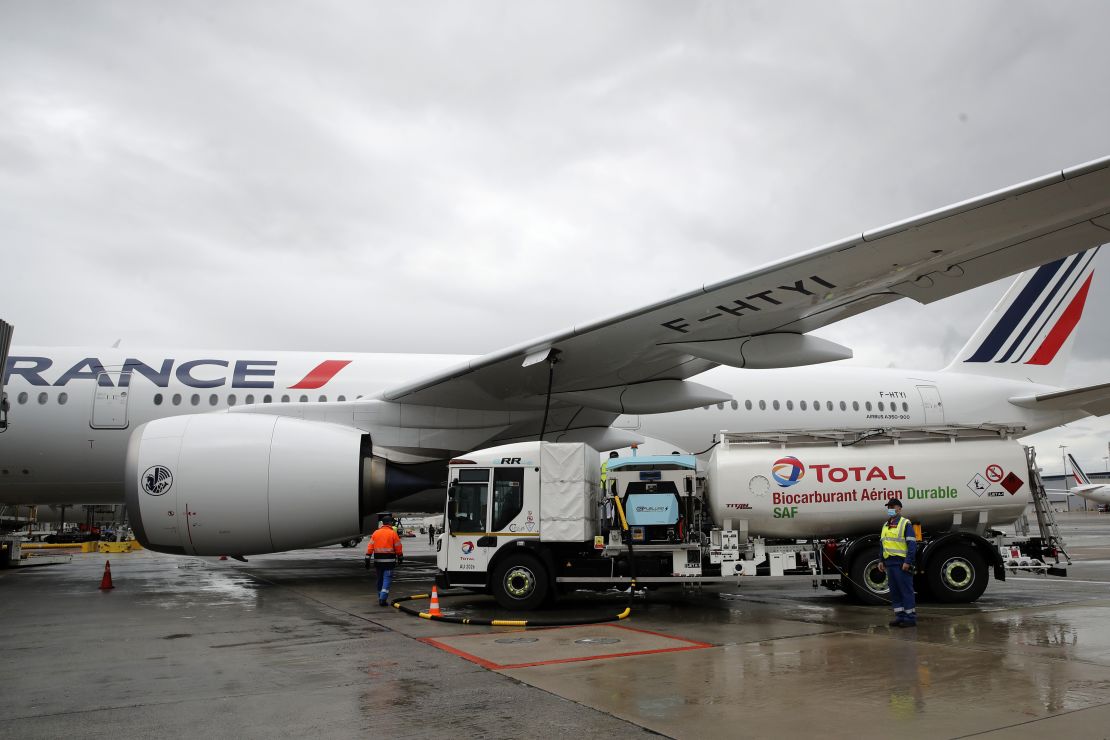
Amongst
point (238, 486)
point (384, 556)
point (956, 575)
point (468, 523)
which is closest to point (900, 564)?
point (956, 575)

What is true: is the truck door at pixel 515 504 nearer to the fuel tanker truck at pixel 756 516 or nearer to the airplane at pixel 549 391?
the fuel tanker truck at pixel 756 516

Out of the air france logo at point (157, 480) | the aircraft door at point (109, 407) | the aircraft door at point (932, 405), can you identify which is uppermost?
the aircraft door at point (932, 405)

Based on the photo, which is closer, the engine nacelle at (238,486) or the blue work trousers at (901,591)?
the blue work trousers at (901,591)

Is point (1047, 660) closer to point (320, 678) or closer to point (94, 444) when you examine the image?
point (320, 678)

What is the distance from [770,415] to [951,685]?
394 inches

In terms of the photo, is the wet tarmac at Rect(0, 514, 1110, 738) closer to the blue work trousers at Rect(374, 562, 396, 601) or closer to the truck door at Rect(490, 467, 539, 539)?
the blue work trousers at Rect(374, 562, 396, 601)

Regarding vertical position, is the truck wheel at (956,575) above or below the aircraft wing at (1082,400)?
below

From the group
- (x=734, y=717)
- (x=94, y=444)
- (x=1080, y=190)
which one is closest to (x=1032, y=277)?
(x=1080, y=190)

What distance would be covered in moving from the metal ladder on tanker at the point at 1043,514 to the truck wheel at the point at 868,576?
2325mm

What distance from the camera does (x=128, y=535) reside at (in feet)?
149

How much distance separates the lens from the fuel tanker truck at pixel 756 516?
955cm

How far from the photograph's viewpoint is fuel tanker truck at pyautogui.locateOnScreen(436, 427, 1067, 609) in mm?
9555

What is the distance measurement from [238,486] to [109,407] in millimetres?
4171

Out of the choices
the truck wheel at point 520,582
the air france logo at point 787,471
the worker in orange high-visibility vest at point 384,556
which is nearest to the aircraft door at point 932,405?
the air france logo at point 787,471
